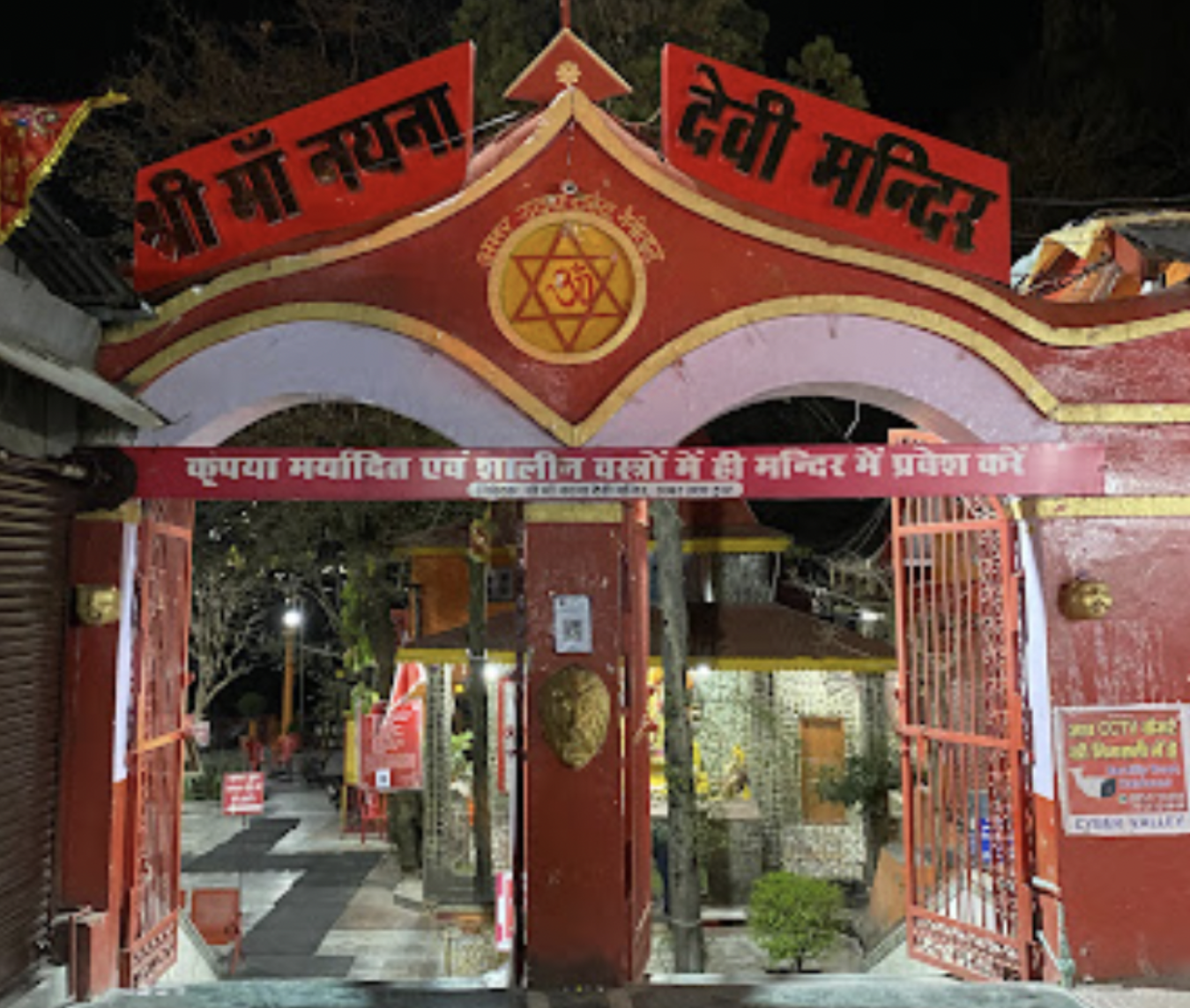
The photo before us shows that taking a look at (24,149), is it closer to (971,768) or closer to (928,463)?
(928,463)

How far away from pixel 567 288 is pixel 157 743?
178 inches

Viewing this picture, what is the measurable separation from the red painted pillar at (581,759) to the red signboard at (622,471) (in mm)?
360

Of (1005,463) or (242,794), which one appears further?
(242,794)

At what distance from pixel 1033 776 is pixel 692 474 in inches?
127

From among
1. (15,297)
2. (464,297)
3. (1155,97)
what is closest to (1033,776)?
(464,297)

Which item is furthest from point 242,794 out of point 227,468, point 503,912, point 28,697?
point 227,468

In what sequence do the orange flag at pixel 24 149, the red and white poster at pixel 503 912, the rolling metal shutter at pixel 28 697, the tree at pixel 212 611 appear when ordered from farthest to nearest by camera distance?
the tree at pixel 212 611
the red and white poster at pixel 503 912
the rolling metal shutter at pixel 28 697
the orange flag at pixel 24 149

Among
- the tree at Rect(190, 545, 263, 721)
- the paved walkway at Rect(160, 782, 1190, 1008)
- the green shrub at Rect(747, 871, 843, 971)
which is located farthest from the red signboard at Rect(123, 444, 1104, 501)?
the tree at Rect(190, 545, 263, 721)

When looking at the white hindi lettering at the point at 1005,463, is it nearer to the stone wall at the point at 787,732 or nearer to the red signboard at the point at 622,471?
the red signboard at the point at 622,471

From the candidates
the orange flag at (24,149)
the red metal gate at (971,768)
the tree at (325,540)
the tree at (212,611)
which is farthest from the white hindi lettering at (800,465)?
the tree at (212,611)

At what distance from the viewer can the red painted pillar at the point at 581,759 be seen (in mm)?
7262

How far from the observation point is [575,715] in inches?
287

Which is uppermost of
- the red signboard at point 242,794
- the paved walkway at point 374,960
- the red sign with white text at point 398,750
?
the red sign with white text at point 398,750

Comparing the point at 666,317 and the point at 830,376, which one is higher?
the point at 666,317
